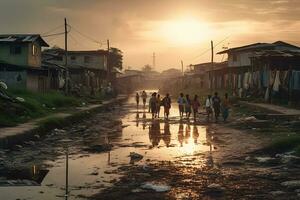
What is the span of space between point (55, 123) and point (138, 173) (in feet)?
40.1

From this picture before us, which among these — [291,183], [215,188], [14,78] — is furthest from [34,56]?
[291,183]

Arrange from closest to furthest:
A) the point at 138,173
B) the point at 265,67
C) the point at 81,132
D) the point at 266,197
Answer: the point at 266,197 → the point at 138,173 → the point at 81,132 → the point at 265,67

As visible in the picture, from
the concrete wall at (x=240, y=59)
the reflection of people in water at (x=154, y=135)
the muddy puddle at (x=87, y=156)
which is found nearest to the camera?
the muddy puddle at (x=87, y=156)

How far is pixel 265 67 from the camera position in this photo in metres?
34.0

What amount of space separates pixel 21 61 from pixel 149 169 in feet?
98.9

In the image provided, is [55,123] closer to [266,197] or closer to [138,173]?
[138,173]

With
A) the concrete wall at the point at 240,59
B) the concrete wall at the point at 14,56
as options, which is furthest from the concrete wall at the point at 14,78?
the concrete wall at the point at 240,59

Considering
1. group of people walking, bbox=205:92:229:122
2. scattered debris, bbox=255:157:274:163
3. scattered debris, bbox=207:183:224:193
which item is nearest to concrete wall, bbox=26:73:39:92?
group of people walking, bbox=205:92:229:122

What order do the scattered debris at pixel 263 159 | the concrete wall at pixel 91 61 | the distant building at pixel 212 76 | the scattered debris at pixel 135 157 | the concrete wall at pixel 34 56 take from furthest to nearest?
1. the concrete wall at pixel 91 61
2. the distant building at pixel 212 76
3. the concrete wall at pixel 34 56
4. the scattered debris at pixel 135 157
5. the scattered debris at pixel 263 159

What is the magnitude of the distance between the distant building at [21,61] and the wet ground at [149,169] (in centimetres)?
1948

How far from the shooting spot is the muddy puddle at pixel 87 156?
9508 millimetres

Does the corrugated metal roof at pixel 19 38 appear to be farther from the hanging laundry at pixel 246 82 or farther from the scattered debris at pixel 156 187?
the scattered debris at pixel 156 187

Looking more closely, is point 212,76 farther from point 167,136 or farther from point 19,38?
point 167,136

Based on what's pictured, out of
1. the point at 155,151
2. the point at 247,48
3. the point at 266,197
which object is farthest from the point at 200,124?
the point at 247,48
